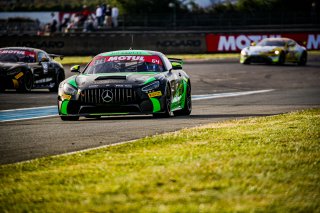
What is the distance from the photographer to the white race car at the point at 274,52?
1438 inches

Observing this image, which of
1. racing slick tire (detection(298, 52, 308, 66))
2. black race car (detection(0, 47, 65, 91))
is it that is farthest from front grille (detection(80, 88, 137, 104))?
racing slick tire (detection(298, 52, 308, 66))

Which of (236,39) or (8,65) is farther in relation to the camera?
(236,39)

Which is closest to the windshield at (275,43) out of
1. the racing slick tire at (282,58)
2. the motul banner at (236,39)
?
the racing slick tire at (282,58)

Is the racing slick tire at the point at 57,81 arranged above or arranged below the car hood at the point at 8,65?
below

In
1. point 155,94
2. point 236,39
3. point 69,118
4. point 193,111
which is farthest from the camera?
point 236,39

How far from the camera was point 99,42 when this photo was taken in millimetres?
43625

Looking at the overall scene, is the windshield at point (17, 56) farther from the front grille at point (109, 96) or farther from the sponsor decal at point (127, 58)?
the front grille at point (109, 96)

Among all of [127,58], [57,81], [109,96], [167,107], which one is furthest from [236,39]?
[109,96]

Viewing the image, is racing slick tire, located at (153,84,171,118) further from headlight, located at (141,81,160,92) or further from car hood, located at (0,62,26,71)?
car hood, located at (0,62,26,71)

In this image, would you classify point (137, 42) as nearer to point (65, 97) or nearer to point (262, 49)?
point (262, 49)

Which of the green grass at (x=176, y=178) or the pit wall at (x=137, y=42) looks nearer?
the green grass at (x=176, y=178)

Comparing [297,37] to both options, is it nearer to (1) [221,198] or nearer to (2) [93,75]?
(2) [93,75]

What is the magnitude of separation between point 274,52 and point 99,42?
415 inches

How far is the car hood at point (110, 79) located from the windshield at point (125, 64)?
399 mm
